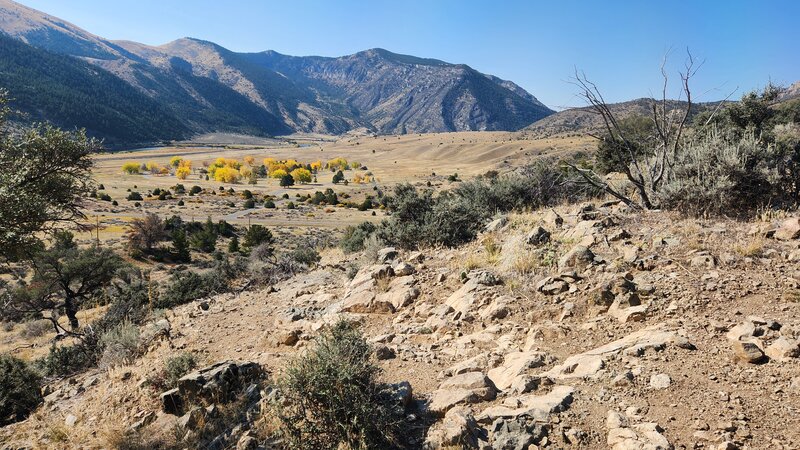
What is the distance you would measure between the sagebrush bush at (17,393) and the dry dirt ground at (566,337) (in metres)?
0.39

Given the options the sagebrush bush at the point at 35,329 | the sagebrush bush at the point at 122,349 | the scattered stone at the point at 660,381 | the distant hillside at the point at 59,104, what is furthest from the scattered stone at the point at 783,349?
the distant hillside at the point at 59,104

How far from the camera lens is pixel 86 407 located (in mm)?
6703

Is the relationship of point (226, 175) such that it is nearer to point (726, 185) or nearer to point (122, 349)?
point (122, 349)

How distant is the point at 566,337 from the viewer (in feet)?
18.2

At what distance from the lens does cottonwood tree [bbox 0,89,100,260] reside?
289 inches

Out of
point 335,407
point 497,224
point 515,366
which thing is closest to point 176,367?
point 335,407

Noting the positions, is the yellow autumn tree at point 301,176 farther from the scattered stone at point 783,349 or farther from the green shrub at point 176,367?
the scattered stone at point 783,349

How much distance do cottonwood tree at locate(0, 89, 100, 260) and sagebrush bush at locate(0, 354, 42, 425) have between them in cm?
229

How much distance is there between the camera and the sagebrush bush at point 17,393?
25.2ft

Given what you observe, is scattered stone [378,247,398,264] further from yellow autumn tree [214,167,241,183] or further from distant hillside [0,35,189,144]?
distant hillside [0,35,189,144]

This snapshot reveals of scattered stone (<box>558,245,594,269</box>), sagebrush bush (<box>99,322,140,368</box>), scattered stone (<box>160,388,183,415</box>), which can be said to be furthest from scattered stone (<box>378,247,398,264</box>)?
sagebrush bush (<box>99,322,140,368</box>)

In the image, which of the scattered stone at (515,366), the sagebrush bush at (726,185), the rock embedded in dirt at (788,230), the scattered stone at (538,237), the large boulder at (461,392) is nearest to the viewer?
the large boulder at (461,392)

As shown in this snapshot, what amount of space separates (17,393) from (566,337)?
9.70 meters

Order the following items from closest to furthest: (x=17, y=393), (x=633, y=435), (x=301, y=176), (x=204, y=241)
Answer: (x=633, y=435), (x=17, y=393), (x=204, y=241), (x=301, y=176)
